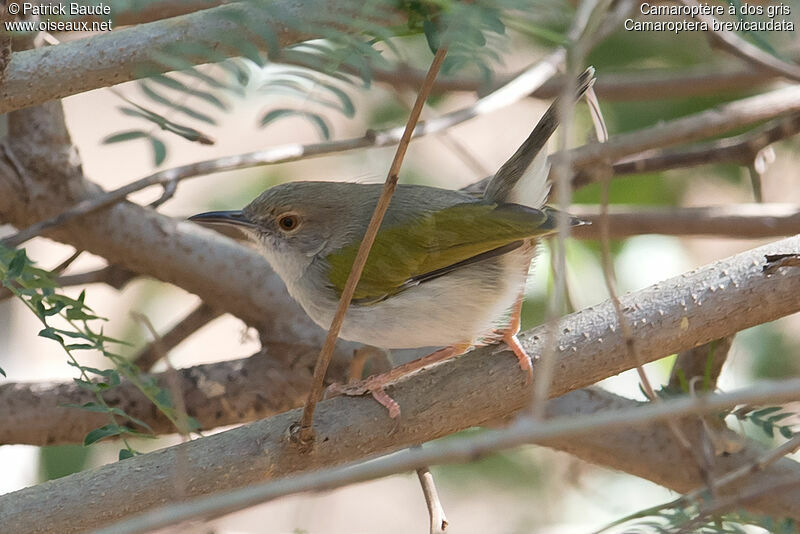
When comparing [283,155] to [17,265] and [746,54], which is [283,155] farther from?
[746,54]

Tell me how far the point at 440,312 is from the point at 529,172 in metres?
0.58

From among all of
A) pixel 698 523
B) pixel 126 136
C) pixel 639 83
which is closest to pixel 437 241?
pixel 126 136

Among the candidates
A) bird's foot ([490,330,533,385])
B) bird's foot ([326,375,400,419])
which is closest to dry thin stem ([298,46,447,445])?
bird's foot ([326,375,400,419])

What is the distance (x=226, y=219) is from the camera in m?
3.35

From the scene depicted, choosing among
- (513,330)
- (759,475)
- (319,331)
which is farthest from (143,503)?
(759,475)

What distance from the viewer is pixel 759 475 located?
→ 3.17 m

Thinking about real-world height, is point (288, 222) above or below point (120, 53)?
above

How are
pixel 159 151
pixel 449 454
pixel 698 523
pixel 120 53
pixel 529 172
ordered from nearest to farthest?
pixel 449 454 → pixel 698 523 → pixel 120 53 → pixel 159 151 → pixel 529 172

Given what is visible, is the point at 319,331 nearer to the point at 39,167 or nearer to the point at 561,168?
the point at 39,167

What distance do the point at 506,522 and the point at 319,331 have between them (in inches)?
105

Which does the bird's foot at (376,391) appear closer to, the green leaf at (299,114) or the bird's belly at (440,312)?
the bird's belly at (440,312)

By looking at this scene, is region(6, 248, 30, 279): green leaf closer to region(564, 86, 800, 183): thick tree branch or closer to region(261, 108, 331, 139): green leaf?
region(261, 108, 331, 139): green leaf

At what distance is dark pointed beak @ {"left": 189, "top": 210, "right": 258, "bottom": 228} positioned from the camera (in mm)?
3305

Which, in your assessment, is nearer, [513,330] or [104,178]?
[513,330]
